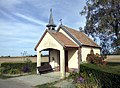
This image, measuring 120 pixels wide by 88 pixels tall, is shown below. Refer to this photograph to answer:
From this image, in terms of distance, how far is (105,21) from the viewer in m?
29.6

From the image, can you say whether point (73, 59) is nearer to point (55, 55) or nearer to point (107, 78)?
point (55, 55)

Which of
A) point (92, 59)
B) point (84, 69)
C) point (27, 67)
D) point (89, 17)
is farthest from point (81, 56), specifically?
point (89, 17)

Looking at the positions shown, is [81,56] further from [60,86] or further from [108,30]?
[108,30]

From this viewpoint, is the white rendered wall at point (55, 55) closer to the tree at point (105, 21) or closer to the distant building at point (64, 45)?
the distant building at point (64, 45)

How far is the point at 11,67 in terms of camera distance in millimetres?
28047

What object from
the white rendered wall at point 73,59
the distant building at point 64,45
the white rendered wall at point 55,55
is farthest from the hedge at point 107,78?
the white rendered wall at point 55,55

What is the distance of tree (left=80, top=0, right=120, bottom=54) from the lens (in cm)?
2972

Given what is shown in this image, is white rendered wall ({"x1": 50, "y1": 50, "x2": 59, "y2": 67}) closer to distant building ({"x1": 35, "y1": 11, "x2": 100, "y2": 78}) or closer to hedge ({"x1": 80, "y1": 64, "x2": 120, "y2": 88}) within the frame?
distant building ({"x1": 35, "y1": 11, "x2": 100, "y2": 78})

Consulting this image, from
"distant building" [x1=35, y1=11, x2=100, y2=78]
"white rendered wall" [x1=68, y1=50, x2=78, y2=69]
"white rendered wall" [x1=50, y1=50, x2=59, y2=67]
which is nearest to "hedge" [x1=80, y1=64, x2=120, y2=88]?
"distant building" [x1=35, y1=11, x2=100, y2=78]

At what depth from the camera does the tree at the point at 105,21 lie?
97.5 feet

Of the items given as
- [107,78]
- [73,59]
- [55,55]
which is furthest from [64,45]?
[107,78]

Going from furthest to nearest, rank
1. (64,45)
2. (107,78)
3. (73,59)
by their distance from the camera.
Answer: (73,59)
(64,45)
(107,78)

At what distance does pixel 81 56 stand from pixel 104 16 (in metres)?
10.4

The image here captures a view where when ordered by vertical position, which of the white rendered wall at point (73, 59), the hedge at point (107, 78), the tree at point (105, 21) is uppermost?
the tree at point (105, 21)
